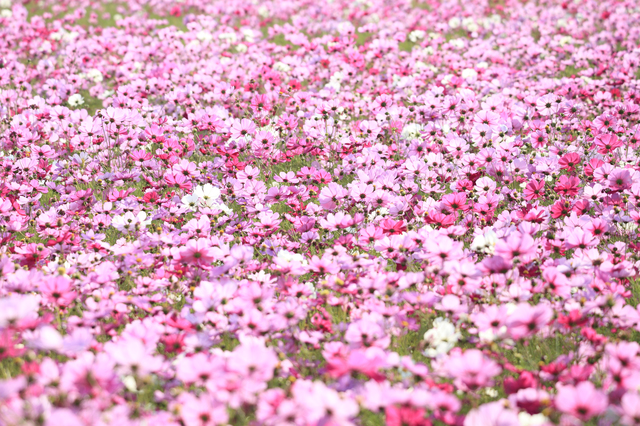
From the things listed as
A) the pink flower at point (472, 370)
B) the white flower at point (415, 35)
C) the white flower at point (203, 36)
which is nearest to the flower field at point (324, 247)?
the pink flower at point (472, 370)

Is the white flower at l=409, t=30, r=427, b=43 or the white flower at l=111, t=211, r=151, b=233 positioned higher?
the white flower at l=409, t=30, r=427, b=43

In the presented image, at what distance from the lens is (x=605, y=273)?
9.18ft

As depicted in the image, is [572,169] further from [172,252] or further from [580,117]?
[172,252]

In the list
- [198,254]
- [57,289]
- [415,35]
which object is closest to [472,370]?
[198,254]

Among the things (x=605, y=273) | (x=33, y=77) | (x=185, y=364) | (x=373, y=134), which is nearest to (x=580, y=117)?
(x=373, y=134)

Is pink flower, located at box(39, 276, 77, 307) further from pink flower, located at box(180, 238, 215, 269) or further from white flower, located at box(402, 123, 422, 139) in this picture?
white flower, located at box(402, 123, 422, 139)

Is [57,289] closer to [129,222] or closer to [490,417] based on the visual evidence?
[129,222]

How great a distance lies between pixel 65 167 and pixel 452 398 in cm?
418

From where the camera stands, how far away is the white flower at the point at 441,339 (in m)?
2.47

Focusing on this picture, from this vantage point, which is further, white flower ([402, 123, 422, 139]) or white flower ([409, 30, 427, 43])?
white flower ([409, 30, 427, 43])

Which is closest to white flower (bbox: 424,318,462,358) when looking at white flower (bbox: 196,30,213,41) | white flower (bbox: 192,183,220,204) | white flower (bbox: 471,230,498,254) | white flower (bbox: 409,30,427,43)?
white flower (bbox: 471,230,498,254)

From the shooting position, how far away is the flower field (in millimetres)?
2057

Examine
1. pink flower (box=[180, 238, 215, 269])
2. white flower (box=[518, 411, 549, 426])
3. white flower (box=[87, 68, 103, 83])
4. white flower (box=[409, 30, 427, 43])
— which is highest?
white flower (box=[409, 30, 427, 43])

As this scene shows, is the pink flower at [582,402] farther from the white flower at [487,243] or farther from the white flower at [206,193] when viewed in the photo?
the white flower at [206,193]
